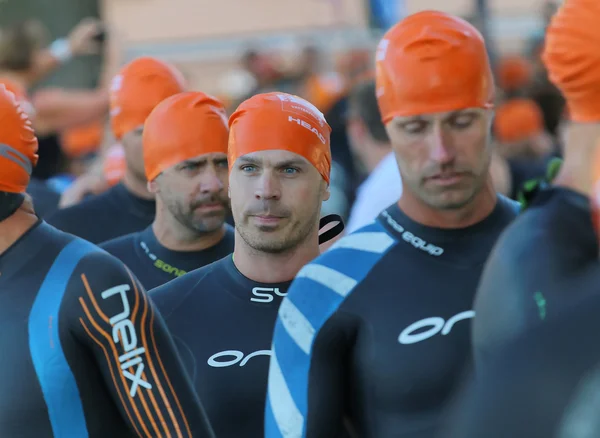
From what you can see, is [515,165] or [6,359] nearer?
[6,359]

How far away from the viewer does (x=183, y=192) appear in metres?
5.27

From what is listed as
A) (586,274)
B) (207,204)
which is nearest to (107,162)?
(207,204)

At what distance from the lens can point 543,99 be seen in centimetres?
1159

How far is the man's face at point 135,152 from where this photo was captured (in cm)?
612

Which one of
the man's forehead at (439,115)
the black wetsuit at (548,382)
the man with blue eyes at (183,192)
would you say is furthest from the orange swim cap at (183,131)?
the black wetsuit at (548,382)

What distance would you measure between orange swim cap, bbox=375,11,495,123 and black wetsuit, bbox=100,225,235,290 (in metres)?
1.54

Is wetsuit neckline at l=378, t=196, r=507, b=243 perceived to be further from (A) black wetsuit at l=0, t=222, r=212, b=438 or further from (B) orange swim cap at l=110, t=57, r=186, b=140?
(B) orange swim cap at l=110, t=57, r=186, b=140

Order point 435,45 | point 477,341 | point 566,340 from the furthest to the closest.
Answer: point 435,45 → point 477,341 → point 566,340

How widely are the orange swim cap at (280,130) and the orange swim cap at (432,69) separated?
2.03 feet

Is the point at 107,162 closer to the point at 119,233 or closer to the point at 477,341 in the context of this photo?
the point at 119,233

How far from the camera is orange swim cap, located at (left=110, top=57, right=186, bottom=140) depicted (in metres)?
6.26

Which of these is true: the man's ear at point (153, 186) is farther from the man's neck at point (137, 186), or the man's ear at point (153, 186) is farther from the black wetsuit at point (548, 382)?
the black wetsuit at point (548, 382)

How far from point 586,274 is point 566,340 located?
0.53 ft

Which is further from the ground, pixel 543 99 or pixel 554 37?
pixel 554 37
